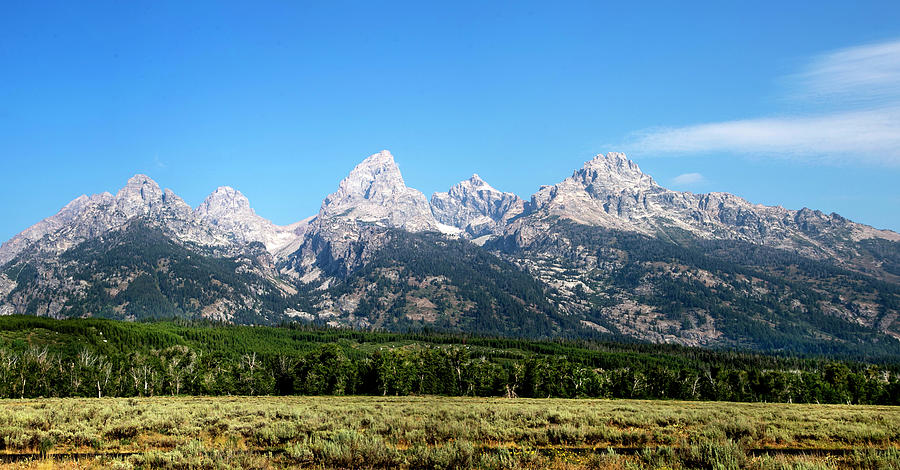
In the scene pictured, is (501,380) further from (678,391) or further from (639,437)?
(639,437)

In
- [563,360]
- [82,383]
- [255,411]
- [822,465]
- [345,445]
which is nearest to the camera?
[822,465]

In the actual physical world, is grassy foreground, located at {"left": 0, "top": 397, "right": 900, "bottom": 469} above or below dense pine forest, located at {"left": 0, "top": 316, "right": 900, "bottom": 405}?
above

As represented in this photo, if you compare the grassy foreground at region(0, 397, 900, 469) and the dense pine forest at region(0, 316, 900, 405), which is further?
the dense pine forest at region(0, 316, 900, 405)

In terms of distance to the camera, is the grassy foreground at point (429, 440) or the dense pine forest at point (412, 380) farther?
the dense pine forest at point (412, 380)

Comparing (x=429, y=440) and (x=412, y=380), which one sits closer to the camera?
(x=429, y=440)

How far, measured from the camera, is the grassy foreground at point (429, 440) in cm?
2031

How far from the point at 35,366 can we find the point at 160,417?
332ft

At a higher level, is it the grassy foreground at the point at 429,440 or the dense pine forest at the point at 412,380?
the grassy foreground at the point at 429,440

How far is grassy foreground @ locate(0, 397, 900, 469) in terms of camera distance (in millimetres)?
20312

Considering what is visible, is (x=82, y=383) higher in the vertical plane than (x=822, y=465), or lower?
lower

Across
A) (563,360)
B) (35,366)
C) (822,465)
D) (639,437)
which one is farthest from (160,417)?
(563,360)

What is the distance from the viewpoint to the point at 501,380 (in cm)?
11869

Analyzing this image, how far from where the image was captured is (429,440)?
86.5 ft

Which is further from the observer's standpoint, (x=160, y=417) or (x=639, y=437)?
(x=160, y=417)
